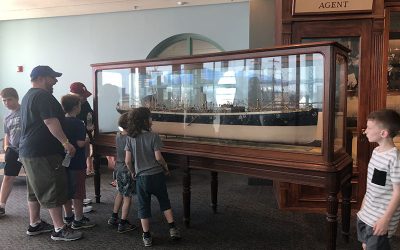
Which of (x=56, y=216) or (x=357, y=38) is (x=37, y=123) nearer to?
(x=56, y=216)

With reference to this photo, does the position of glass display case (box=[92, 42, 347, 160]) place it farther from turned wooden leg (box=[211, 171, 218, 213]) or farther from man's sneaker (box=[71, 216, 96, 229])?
man's sneaker (box=[71, 216, 96, 229])

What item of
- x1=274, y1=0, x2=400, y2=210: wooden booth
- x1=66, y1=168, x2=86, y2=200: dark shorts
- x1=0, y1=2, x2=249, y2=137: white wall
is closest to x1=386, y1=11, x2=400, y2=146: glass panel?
x1=274, y1=0, x2=400, y2=210: wooden booth

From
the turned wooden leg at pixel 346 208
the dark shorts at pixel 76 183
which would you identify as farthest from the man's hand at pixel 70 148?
the turned wooden leg at pixel 346 208

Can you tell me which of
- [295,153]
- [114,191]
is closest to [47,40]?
[114,191]

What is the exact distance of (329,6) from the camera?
3564mm

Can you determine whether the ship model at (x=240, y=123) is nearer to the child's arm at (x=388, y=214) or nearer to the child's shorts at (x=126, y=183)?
the child's shorts at (x=126, y=183)

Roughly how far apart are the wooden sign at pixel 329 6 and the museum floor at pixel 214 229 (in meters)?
2.02

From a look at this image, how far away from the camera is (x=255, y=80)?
2.96 m

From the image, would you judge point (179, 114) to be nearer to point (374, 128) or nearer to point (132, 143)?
point (132, 143)

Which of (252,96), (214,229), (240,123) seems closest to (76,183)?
(214,229)

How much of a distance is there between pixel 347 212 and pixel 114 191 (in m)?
2.88

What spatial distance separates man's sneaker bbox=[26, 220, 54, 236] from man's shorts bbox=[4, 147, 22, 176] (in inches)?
30.4

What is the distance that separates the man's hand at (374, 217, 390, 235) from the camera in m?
2.02

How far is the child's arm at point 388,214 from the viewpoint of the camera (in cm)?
198
